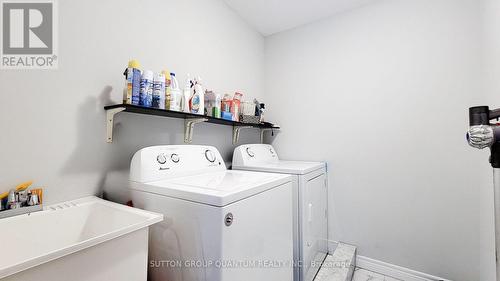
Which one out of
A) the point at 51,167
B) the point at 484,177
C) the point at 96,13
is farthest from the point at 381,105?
the point at 51,167

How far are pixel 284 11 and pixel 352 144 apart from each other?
155 cm

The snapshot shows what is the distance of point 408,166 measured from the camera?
1.81 metres

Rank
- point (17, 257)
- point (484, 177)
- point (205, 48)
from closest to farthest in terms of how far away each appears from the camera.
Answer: point (17, 257) < point (484, 177) < point (205, 48)

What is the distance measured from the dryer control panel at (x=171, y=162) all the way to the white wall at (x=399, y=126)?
3.94ft

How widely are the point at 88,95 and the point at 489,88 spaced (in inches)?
98.4

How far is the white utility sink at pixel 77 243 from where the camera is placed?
0.58m

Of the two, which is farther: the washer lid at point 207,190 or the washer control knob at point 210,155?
the washer control knob at point 210,155

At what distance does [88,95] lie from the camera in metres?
1.12

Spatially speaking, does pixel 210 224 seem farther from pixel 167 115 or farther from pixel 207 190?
pixel 167 115

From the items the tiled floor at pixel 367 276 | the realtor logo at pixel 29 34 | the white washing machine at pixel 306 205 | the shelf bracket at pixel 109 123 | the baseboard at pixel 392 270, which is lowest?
the tiled floor at pixel 367 276


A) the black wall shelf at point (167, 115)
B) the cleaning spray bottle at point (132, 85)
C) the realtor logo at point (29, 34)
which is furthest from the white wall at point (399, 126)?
the realtor logo at point (29, 34)

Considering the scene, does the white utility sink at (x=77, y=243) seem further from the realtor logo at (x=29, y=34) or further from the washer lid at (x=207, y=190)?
the realtor logo at (x=29, y=34)

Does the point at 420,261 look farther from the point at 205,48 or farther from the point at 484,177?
the point at 205,48

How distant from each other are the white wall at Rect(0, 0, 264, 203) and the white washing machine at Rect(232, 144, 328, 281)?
0.56m
